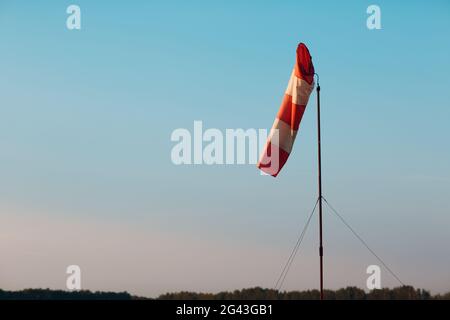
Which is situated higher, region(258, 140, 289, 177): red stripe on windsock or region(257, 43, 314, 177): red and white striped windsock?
region(257, 43, 314, 177): red and white striped windsock

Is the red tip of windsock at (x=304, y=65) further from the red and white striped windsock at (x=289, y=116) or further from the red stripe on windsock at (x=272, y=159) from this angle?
the red stripe on windsock at (x=272, y=159)

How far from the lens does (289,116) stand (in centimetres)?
2395

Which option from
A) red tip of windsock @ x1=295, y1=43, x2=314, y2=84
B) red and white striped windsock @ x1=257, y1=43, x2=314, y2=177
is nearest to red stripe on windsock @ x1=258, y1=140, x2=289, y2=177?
red and white striped windsock @ x1=257, y1=43, x2=314, y2=177

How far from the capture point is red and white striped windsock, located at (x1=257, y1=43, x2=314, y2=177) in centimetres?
2364

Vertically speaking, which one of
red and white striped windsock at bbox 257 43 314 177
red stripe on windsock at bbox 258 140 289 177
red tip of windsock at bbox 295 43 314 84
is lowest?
red stripe on windsock at bbox 258 140 289 177

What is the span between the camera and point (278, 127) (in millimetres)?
24031

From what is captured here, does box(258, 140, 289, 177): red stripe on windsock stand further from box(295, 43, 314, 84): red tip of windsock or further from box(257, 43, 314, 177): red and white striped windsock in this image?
box(295, 43, 314, 84): red tip of windsock

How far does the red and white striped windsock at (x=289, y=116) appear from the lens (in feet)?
77.6

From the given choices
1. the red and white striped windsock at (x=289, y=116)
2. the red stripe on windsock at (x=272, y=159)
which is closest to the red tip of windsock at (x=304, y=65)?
the red and white striped windsock at (x=289, y=116)

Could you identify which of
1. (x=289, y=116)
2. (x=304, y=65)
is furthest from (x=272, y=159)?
(x=304, y=65)

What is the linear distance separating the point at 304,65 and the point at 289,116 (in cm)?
177
